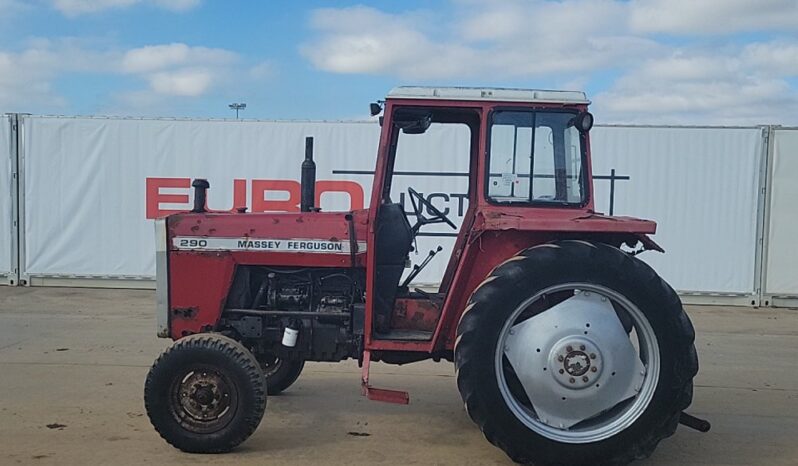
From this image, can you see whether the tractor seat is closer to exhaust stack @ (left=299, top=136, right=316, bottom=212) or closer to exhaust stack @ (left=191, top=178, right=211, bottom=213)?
exhaust stack @ (left=299, top=136, right=316, bottom=212)

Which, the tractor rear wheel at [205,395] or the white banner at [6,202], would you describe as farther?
the white banner at [6,202]

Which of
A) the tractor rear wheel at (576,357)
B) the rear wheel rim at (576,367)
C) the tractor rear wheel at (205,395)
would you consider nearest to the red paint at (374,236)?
the tractor rear wheel at (576,357)

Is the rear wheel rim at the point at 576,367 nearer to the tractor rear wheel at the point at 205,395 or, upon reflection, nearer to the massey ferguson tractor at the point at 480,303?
the massey ferguson tractor at the point at 480,303

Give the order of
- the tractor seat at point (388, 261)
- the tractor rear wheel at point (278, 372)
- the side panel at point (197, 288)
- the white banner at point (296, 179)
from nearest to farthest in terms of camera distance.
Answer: the tractor seat at point (388, 261)
the side panel at point (197, 288)
the tractor rear wheel at point (278, 372)
the white banner at point (296, 179)

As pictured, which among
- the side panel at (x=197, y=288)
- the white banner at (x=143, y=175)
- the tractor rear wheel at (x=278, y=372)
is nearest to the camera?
the side panel at (x=197, y=288)

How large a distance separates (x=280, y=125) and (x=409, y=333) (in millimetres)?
7665

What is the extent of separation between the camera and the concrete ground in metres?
4.95

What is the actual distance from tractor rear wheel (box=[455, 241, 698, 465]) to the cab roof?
0.98m

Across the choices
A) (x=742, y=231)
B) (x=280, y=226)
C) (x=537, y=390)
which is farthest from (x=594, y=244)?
(x=742, y=231)

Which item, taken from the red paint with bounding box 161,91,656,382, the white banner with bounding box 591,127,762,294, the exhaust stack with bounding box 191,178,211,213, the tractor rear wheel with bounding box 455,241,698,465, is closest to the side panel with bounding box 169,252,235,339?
the red paint with bounding box 161,91,656,382

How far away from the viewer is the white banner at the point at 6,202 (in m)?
12.4

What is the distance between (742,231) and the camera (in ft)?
38.7

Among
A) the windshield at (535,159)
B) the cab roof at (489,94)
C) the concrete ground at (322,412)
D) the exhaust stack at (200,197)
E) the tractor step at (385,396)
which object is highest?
the cab roof at (489,94)

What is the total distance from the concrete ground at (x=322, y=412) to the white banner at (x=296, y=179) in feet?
9.57
